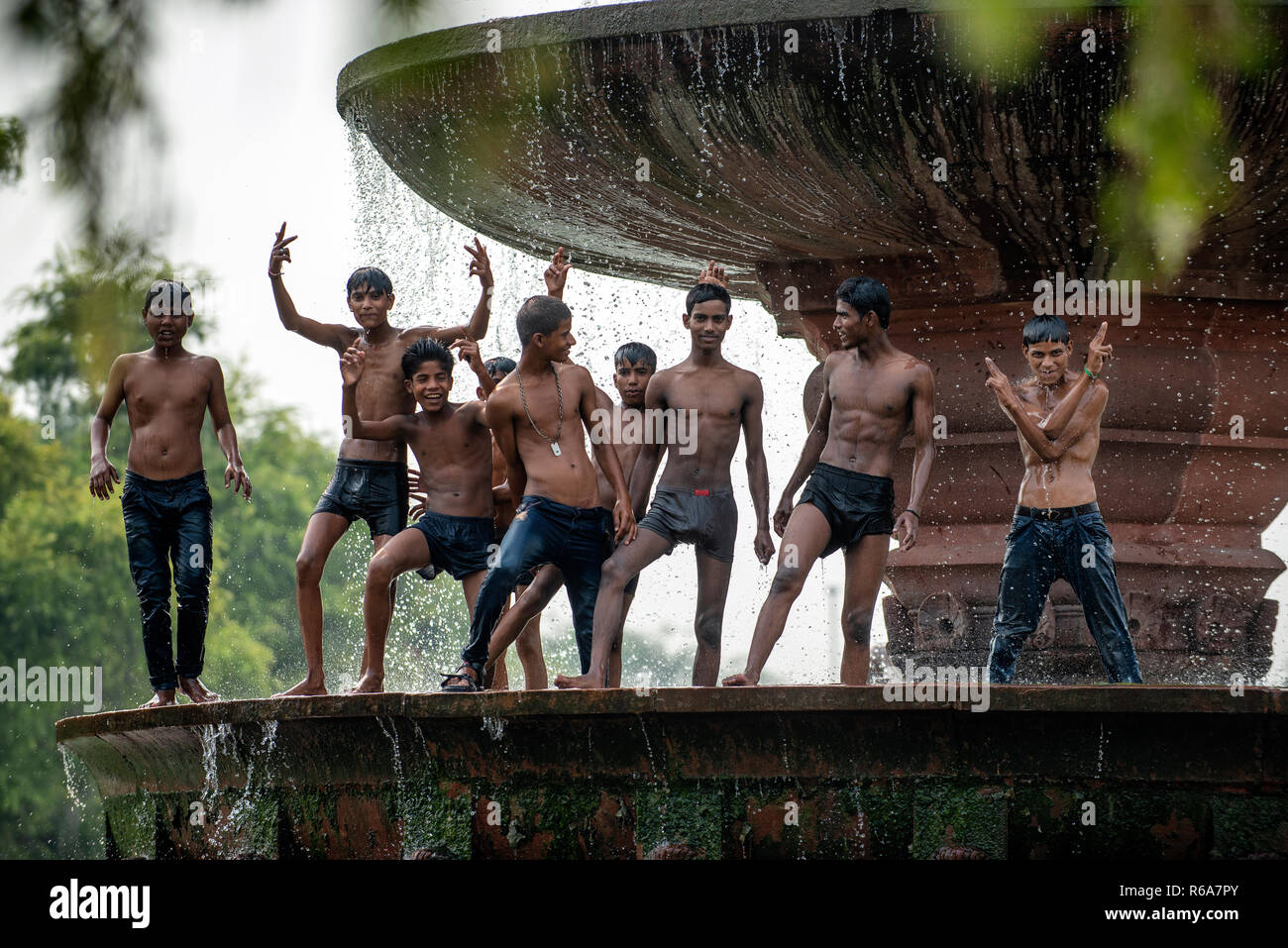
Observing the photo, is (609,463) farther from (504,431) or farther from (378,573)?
(378,573)

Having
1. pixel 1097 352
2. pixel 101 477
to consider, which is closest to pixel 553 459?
pixel 101 477

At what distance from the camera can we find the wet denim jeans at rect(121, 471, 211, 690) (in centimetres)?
745

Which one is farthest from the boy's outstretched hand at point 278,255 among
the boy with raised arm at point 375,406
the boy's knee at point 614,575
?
the boy's knee at point 614,575

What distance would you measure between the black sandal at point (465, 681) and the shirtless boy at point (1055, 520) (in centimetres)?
190

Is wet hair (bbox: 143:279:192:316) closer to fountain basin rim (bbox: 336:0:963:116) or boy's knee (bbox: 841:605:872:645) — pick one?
fountain basin rim (bbox: 336:0:963:116)

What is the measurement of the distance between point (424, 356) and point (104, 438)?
1.48 m

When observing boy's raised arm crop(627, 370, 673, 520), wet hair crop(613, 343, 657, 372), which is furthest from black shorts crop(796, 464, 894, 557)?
wet hair crop(613, 343, 657, 372)

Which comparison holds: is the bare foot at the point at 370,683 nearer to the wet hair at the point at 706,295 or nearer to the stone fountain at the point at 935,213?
the wet hair at the point at 706,295

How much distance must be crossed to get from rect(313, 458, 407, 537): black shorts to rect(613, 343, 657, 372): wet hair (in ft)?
3.40

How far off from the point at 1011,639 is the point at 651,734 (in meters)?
1.78
